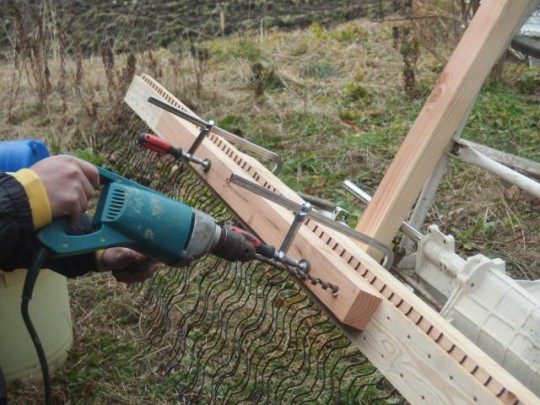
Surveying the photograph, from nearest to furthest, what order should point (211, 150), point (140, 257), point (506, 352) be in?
point (506, 352)
point (140, 257)
point (211, 150)

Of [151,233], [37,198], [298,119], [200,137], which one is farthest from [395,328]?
[298,119]

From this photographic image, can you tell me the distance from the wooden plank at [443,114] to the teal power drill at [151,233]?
0.60 m

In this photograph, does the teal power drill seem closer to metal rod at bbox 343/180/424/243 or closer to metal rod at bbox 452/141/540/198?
metal rod at bbox 343/180/424/243

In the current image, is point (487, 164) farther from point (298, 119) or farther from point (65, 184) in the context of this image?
point (298, 119)

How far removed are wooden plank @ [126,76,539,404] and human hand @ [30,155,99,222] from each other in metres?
0.55

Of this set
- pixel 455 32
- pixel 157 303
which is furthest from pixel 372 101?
pixel 157 303

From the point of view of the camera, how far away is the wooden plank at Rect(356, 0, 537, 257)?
2.08 m

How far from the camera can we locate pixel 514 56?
5312 millimetres

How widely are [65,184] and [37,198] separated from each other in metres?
0.07

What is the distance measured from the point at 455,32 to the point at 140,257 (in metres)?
3.73

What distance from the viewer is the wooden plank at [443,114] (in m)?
2.08

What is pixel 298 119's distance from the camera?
15.9 feet

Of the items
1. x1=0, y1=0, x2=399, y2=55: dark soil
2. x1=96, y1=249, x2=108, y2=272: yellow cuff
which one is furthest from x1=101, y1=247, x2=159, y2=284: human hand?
x1=0, y1=0, x2=399, y2=55: dark soil

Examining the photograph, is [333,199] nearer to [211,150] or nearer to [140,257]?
[211,150]
